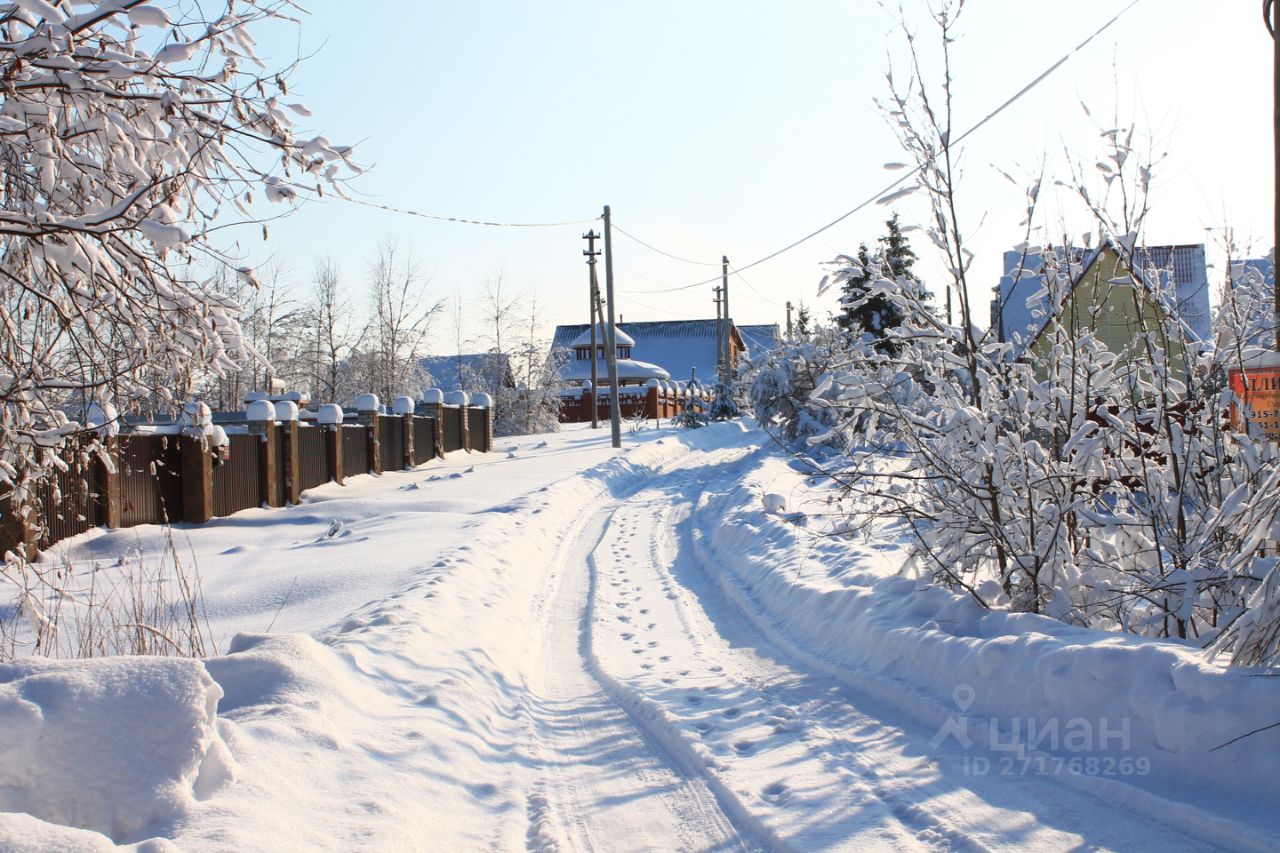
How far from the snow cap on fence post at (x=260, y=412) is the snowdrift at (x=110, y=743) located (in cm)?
1305

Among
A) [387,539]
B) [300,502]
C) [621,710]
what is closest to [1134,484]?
[621,710]

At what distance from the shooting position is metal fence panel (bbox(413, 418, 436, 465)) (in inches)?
963

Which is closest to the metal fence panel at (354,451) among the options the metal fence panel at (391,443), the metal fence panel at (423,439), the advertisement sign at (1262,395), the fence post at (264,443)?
the metal fence panel at (391,443)

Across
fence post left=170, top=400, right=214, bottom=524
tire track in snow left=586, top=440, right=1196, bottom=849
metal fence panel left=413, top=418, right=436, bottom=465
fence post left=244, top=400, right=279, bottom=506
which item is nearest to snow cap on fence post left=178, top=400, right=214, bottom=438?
tire track in snow left=586, top=440, right=1196, bottom=849

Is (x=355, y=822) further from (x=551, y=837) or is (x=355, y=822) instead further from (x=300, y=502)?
(x=300, y=502)

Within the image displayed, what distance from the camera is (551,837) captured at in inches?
157

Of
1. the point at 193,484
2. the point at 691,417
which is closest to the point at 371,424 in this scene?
the point at 193,484

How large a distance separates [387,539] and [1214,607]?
955 centimetres

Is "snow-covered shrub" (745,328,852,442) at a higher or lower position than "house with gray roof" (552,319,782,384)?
lower

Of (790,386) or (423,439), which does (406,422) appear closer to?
(423,439)

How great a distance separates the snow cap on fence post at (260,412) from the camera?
1608 centimetres

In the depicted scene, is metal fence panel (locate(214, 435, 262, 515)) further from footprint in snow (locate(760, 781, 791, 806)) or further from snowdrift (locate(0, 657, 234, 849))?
footprint in snow (locate(760, 781, 791, 806))

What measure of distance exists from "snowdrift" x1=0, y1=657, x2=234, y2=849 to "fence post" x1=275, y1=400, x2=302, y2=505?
13.6 m

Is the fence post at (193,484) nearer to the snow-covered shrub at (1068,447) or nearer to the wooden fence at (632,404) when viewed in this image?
the snow-covered shrub at (1068,447)
